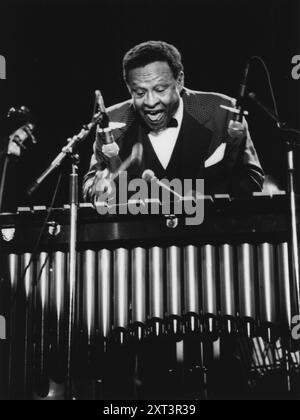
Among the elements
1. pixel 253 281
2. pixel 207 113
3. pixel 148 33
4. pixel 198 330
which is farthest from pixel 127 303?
pixel 148 33

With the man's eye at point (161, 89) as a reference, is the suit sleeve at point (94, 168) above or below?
below

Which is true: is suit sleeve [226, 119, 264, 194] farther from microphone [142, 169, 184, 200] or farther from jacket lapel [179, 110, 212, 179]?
microphone [142, 169, 184, 200]

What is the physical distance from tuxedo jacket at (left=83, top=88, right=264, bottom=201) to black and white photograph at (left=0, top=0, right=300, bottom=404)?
0.04ft

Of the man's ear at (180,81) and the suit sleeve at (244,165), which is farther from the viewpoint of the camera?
the man's ear at (180,81)

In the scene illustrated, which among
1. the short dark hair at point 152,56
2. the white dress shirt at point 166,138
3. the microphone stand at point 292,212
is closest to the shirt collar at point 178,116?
the white dress shirt at point 166,138

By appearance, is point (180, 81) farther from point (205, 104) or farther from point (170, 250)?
point (170, 250)

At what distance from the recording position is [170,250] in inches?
183

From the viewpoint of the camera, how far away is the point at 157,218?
15.5ft

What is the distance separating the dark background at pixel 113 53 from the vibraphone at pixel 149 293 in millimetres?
1112

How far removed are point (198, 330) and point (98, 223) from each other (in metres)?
0.99

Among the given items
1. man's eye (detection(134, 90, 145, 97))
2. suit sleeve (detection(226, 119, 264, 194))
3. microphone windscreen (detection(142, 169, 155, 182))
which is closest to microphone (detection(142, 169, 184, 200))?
microphone windscreen (detection(142, 169, 155, 182))

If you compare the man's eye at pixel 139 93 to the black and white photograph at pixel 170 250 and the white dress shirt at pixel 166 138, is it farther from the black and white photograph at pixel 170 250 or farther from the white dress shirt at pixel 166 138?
the white dress shirt at pixel 166 138

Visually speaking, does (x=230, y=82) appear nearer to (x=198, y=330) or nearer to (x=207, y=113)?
(x=207, y=113)

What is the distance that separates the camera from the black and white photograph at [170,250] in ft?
14.8
